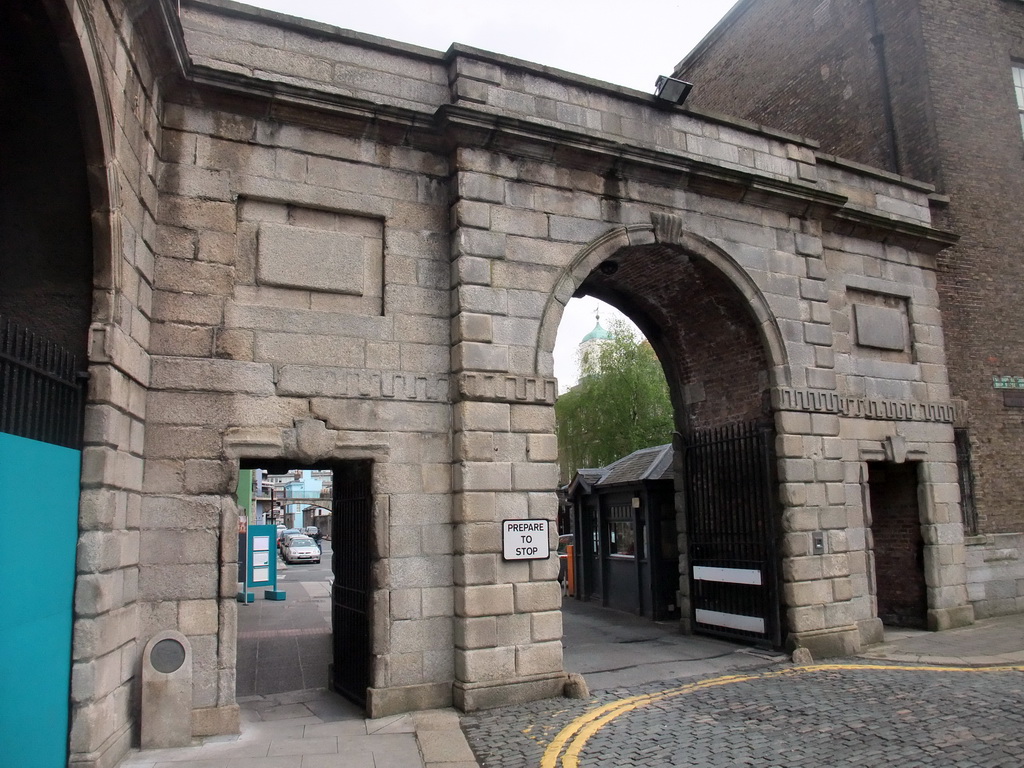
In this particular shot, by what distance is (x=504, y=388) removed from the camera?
7.92 m

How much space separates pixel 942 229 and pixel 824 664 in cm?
758

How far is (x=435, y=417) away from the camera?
783 centimetres

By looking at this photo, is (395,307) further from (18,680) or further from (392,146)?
(18,680)

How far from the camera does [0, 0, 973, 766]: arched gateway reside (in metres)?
6.18

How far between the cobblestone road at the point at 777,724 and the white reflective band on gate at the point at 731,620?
1270mm

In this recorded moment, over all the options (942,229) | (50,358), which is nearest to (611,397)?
(942,229)

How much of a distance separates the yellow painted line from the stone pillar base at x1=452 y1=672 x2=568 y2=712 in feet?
1.97

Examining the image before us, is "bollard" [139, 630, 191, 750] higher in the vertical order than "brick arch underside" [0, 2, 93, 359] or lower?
lower

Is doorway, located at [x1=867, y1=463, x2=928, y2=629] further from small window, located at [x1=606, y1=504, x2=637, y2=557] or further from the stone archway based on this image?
small window, located at [x1=606, y1=504, x2=637, y2=557]

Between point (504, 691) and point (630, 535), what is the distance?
6868mm

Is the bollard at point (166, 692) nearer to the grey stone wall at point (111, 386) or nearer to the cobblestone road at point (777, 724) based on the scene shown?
the grey stone wall at point (111, 386)

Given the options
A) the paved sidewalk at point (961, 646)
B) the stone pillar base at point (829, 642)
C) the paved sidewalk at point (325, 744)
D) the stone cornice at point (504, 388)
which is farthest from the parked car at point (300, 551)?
the stone cornice at point (504, 388)

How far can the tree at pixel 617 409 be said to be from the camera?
33688 millimetres

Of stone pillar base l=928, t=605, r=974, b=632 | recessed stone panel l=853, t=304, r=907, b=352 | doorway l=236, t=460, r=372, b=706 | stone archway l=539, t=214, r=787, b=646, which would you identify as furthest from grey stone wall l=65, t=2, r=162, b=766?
stone pillar base l=928, t=605, r=974, b=632
